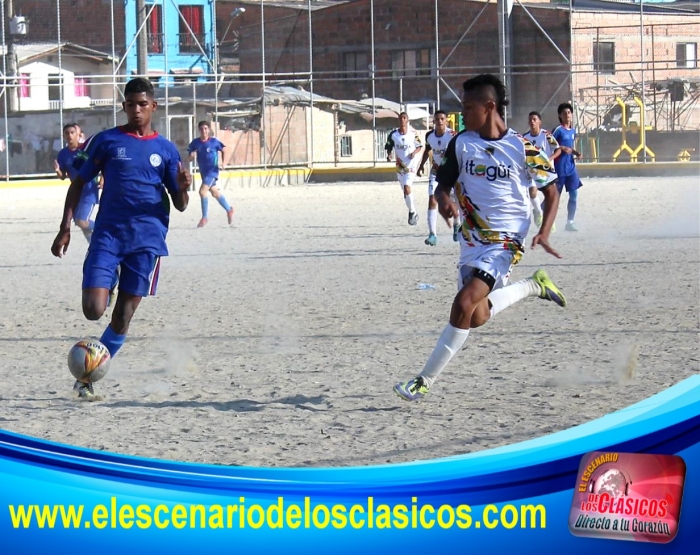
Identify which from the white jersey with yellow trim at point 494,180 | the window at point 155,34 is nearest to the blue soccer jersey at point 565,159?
the white jersey with yellow trim at point 494,180

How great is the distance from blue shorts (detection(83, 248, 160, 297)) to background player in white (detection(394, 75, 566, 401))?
5.39ft

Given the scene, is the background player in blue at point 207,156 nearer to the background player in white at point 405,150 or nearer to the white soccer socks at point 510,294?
the background player in white at point 405,150

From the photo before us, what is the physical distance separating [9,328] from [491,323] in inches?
151

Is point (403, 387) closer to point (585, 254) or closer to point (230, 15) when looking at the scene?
point (585, 254)

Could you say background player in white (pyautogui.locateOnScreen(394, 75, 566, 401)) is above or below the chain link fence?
below

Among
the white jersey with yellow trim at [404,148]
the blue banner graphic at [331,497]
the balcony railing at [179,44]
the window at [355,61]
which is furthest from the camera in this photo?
the balcony railing at [179,44]

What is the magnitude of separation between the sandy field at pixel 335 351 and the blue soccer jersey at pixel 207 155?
5371mm

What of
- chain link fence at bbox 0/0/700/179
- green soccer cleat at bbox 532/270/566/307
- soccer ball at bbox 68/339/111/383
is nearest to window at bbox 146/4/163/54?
chain link fence at bbox 0/0/700/179

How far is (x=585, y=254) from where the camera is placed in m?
14.5

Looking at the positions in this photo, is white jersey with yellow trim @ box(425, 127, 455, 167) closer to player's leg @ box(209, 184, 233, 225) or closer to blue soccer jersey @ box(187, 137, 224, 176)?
player's leg @ box(209, 184, 233, 225)

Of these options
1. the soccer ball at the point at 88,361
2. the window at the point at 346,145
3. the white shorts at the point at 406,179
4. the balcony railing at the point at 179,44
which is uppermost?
the balcony railing at the point at 179,44

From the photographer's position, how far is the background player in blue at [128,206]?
6812 mm

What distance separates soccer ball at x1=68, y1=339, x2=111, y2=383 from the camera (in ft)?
21.6

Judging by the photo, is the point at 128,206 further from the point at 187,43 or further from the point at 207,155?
the point at 187,43
